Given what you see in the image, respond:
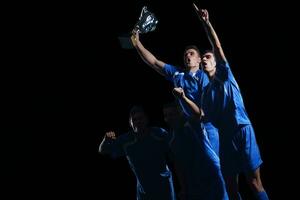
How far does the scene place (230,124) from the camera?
336cm

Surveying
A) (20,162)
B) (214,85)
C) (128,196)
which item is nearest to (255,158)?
(214,85)

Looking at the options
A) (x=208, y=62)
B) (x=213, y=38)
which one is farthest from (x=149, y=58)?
(x=213, y=38)

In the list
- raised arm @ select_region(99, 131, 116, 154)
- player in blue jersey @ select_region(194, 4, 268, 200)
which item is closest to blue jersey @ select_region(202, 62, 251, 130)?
player in blue jersey @ select_region(194, 4, 268, 200)

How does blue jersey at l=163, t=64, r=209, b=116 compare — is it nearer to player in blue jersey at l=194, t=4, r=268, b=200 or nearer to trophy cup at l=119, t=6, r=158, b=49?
player in blue jersey at l=194, t=4, r=268, b=200

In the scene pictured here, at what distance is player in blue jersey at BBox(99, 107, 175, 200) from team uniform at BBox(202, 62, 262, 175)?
14.8 inches

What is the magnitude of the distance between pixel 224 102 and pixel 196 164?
40 cm

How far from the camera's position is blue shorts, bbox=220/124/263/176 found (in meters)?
3.30

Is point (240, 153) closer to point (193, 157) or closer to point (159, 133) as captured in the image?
point (193, 157)

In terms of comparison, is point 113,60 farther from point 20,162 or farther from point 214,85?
point 214,85

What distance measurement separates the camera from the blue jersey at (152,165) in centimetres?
356

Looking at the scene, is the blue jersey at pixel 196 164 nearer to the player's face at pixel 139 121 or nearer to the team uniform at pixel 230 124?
the team uniform at pixel 230 124

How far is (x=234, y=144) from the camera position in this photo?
11.0 ft

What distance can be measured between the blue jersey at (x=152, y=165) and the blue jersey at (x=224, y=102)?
1.20ft

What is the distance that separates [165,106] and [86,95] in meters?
1.16
